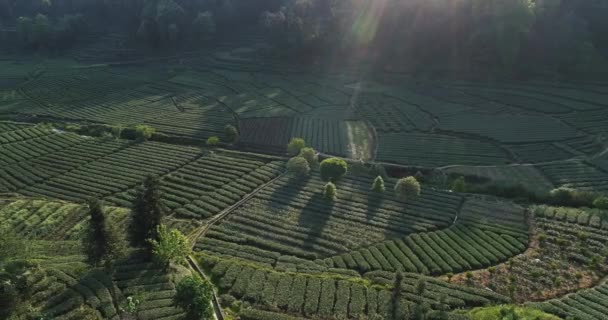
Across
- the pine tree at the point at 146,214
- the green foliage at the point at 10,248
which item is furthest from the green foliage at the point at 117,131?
the green foliage at the point at 10,248

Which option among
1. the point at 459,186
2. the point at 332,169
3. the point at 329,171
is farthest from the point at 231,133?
the point at 459,186

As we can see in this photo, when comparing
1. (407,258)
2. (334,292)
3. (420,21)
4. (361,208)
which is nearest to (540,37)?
(420,21)

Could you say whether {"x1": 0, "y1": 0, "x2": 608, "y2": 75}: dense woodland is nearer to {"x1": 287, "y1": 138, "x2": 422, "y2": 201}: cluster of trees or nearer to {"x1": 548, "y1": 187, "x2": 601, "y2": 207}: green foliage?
{"x1": 287, "y1": 138, "x2": 422, "y2": 201}: cluster of trees

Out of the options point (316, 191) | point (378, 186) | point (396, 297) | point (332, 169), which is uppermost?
point (332, 169)

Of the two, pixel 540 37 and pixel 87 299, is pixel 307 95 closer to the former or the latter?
pixel 540 37

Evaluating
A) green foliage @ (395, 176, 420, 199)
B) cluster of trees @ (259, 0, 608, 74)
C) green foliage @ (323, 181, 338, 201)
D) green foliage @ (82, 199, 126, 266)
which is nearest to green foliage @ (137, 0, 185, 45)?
cluster of trees @ (259, 0, 608, 74)

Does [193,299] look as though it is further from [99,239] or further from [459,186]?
[459,186]
